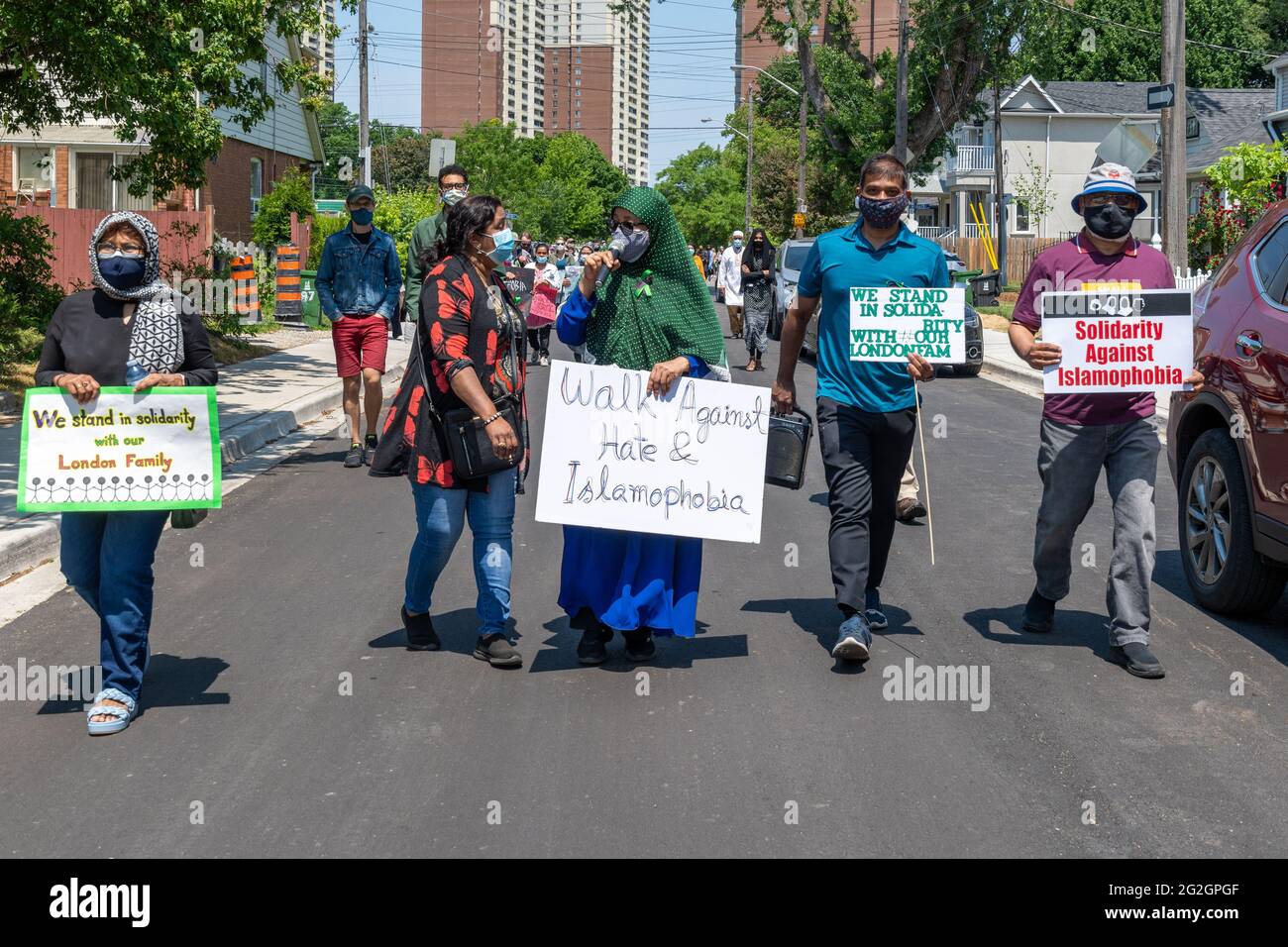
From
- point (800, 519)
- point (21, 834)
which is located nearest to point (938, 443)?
point (800, 519)

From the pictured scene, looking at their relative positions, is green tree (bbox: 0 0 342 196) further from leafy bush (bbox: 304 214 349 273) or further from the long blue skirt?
the long blue skirt

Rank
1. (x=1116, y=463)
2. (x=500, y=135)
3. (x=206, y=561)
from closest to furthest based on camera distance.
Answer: (x=1116, y=463) < (x=206, y=561) < (x=500, y=135)

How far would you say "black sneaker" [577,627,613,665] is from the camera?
20.8 feet

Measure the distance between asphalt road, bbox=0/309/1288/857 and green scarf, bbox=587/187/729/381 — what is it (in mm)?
1337

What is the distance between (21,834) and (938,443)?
1033 centimetres

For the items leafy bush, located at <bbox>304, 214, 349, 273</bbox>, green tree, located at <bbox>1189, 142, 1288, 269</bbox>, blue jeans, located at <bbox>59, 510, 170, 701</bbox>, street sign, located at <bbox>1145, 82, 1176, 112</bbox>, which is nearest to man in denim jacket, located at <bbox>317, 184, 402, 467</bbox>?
blue jeans, located at <bbox>59, 510, 170, 701</bbox>

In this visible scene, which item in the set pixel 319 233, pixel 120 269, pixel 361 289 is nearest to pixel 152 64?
pixel 361 289

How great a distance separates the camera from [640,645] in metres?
6.40

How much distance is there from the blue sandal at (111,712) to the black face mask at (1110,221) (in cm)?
433

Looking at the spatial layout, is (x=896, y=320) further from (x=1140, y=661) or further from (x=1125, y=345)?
(x=1140, y=661)

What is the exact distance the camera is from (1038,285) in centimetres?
664

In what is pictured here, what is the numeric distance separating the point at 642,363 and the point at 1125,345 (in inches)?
82.2

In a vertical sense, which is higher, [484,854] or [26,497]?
[26,497]
